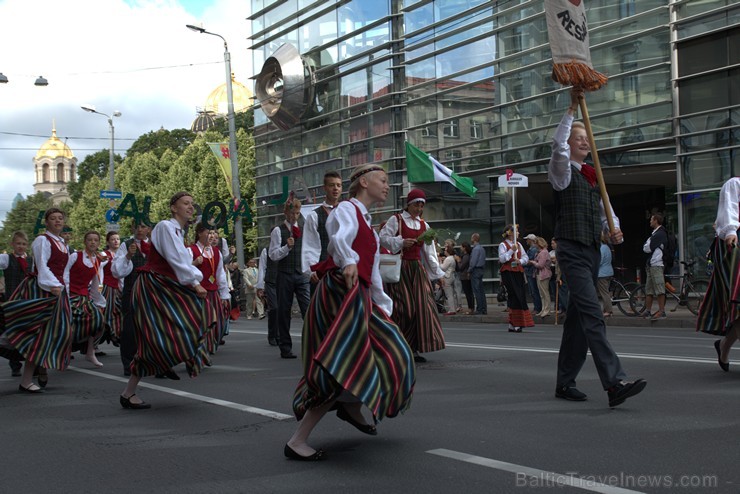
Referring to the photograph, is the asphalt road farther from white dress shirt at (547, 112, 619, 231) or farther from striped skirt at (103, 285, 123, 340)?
striped skirt at (103, 285, 123, 340)

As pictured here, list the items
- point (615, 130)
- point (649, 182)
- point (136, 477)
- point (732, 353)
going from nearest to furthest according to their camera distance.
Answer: point (136, 477), point (732, 353), point (615, 130), point (649, 182)

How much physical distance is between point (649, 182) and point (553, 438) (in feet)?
71.3

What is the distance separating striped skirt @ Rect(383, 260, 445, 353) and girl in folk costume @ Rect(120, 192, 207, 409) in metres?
2.60

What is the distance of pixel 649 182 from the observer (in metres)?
25.8

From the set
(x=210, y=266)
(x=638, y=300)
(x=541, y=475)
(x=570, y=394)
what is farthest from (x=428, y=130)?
(x=541, y=475)

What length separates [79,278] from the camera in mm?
10258

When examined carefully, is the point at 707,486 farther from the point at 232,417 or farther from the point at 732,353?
the point at 732,353

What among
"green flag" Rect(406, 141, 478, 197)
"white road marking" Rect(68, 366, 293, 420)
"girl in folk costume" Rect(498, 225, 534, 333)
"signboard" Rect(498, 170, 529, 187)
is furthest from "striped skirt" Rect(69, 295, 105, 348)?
"green flag" Rect(406, 141, 478, 197)

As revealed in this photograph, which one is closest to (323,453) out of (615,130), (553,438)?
(553,438)

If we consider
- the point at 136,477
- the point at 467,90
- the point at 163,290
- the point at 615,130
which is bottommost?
the point at 136,477

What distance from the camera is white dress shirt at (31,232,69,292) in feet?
29.2

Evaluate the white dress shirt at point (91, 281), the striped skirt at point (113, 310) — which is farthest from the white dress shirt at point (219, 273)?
the striped skirt at point (113, 310)

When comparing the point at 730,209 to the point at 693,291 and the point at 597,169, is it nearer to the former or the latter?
the point at 597,169

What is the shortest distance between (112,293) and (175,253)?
6648 mm
